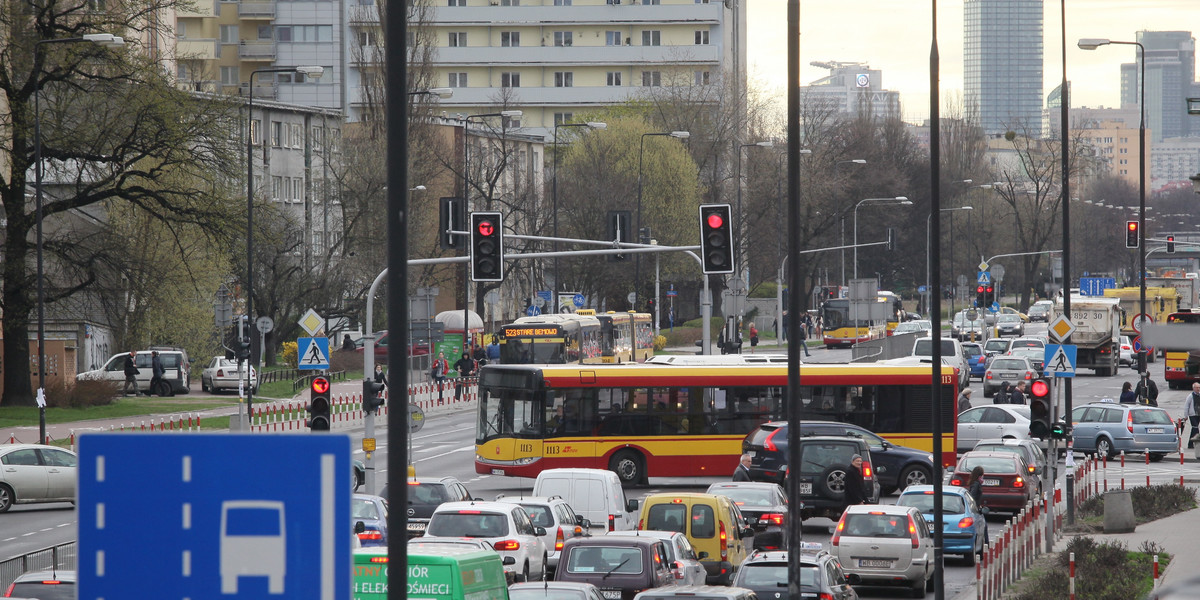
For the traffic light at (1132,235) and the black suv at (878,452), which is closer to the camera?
the black suv at (878,452)

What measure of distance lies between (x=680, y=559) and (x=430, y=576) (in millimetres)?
6112

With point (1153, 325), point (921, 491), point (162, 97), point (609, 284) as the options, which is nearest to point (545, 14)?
point (609, 284)

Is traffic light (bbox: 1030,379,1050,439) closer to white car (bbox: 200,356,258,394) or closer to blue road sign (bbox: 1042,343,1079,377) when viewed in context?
blue road sign (bbox: 1042,343,1079,377)

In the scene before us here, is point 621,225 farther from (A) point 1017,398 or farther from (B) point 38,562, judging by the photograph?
(B) point 38,562

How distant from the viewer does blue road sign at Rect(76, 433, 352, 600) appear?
3.99 metres

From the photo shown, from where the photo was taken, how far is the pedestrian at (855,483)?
26.6m

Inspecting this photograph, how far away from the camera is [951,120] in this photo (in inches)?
4988

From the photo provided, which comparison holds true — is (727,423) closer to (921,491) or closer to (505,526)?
(921,491)

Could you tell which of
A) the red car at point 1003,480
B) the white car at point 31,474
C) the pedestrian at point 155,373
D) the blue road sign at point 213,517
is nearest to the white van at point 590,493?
the red car at point 1003,480

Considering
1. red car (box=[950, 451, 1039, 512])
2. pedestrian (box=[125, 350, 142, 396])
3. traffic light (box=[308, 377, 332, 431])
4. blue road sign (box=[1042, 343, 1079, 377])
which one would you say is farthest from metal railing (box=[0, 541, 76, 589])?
pedestrian (box=[125, 350, 142, 396])

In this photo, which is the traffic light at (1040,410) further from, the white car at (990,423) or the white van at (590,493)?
the white car at (990,423)

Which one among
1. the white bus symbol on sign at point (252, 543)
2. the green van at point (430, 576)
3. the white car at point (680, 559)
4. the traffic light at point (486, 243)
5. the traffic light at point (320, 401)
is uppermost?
the traffic light at point (486, 243)

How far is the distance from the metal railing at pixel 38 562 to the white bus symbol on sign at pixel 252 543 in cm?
1366

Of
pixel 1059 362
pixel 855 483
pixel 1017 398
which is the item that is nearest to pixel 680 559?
pixel 855 483
